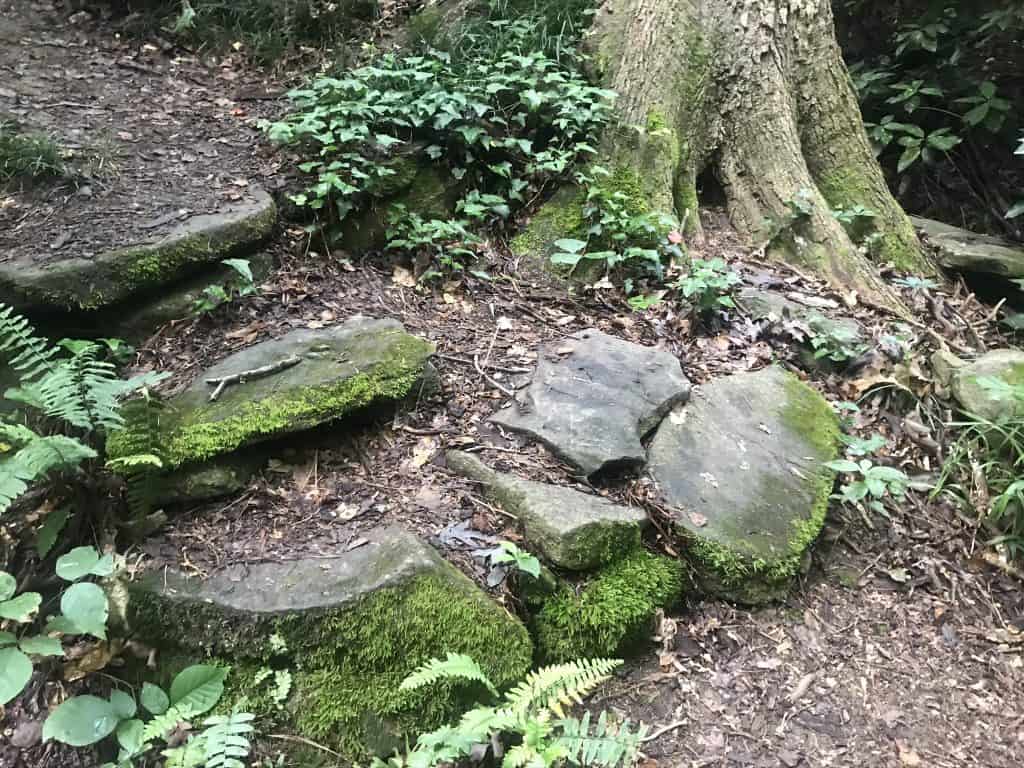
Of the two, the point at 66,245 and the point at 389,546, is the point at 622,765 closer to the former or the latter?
the point at 389,546

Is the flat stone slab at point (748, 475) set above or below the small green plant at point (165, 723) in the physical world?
above

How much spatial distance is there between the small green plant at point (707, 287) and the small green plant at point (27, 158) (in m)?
3.83

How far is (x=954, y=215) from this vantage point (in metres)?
6.56

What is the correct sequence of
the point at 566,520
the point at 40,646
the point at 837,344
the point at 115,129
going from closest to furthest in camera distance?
the point at 40,646 < the point at 566,520 < the point at 837,344 < the point at 115,129

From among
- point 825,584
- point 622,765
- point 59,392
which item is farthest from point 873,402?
point 59,392

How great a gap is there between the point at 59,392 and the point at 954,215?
7.36m

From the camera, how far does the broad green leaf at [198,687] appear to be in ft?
7.57

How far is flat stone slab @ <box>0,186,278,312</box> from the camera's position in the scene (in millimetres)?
3375

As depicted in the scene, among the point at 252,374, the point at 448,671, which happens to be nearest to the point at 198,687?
the point at 448,671

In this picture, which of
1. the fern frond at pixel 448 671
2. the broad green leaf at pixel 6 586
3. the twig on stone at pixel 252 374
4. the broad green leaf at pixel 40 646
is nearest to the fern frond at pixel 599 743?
the fern frond at pixel 448 671

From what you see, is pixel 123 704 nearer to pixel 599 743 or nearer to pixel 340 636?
pixel 340 636

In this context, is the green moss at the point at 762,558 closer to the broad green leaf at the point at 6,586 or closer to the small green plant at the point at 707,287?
the small green plant at the point at 707,287

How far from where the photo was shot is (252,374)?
10.4 ft

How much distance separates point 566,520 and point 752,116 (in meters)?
3.82
